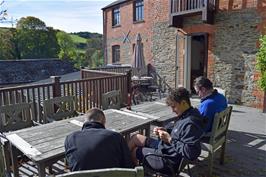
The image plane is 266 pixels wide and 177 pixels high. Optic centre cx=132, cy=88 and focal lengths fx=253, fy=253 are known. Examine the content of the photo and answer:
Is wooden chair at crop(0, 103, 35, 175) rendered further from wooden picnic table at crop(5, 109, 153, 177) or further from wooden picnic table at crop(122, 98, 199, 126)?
wooden picnic table at crop(122, 98, 199, 126)

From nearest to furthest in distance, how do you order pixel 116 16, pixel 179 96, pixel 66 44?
pixel 179 96 < pixel 116 16 < pixel 66 44

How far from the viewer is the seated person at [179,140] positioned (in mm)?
2471

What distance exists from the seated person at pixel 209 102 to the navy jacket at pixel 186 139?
0.80 metres

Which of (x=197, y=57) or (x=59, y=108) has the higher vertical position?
(x=197, y=57)

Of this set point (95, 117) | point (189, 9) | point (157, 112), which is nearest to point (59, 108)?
point (157, 112)

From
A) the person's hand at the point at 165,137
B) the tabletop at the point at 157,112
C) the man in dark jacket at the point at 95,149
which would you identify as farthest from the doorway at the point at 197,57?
the man in dark jacket at the point at 95,149

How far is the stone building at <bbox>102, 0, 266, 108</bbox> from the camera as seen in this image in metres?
7.71

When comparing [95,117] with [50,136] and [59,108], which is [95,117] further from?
[59,108]

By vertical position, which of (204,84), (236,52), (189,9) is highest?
(189,9)

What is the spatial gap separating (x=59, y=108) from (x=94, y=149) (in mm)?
2658

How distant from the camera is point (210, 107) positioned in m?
3.38

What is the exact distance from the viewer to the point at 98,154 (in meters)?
2.07

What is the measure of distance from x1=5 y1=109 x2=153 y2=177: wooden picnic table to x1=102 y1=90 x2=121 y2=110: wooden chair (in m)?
0.68

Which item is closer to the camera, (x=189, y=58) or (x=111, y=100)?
(x=111, y=100)
